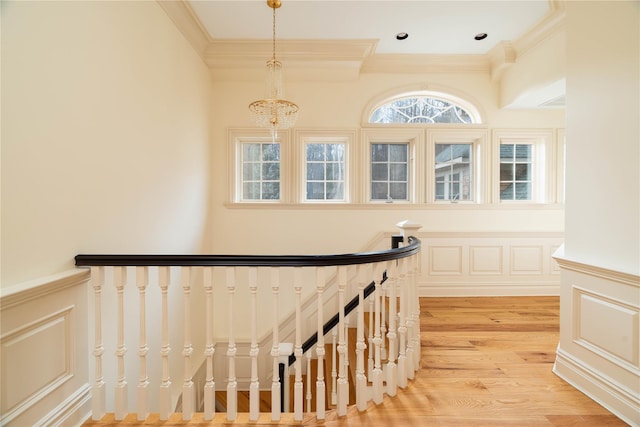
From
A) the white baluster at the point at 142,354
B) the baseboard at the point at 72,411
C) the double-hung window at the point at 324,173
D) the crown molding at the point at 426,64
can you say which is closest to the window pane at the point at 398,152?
the double-hung window at the point at 324,173

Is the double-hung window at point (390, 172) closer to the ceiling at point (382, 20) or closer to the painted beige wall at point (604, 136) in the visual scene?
the ceiling at point (382, 20)

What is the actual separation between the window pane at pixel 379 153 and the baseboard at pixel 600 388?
2971mm

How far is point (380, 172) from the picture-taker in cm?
438

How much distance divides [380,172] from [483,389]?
2.99m

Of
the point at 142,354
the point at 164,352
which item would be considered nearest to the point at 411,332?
the point at 164,352

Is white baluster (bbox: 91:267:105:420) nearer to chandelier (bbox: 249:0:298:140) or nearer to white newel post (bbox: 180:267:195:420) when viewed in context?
white newel post (bbox: 180:267:195:420)

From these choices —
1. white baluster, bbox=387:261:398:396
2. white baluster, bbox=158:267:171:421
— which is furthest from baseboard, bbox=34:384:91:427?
white baluster, bbox=387:261:398:396

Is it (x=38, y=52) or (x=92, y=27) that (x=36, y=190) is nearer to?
(x=38, y=52)

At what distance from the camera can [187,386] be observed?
66.4 inches

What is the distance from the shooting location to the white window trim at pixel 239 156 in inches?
163

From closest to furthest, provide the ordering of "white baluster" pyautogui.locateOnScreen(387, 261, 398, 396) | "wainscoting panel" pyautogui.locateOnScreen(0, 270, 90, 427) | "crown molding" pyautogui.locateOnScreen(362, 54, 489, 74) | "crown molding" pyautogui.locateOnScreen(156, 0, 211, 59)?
"wainscoting panel" pyautogui.locateOnScreen(0, 270, 90, 427)
"white baluster" pyautogui.locateOnScreen(387, 261, 398, 396)
"crown molding" pyautogui.locateOnScreen(156, 0, 211, 59)
"crown molding" pyautogui.locateOnScreen(362, 54, 489, 74)

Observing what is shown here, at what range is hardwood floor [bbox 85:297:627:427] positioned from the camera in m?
1.71

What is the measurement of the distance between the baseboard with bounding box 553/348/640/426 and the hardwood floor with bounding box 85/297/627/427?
0.05m

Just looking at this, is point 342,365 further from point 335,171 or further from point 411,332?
point 335,171
